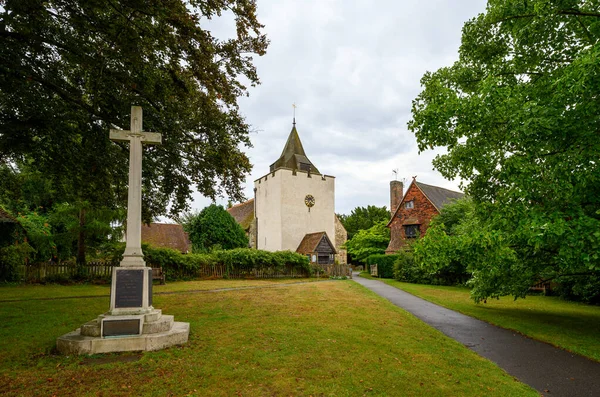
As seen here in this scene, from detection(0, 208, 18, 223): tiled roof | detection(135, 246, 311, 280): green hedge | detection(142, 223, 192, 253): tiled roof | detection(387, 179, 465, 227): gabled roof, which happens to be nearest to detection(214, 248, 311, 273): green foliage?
detection(135, 246, 311, 280): green hedge

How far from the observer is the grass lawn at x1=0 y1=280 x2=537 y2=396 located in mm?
4918

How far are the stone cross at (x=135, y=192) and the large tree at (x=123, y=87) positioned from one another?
1760 mm

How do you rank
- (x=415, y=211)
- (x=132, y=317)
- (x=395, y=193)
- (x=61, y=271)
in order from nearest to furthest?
(x=132, y=317), (x=61, y=271), (x=415, y=211), (x=395, y=193)

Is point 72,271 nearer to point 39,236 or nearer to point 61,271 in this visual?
point 61,271

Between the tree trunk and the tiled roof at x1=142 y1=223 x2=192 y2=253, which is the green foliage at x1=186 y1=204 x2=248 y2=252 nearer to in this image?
the tiled roof at x1=142 y1=223 x2=192 y2=253

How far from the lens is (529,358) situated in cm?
712

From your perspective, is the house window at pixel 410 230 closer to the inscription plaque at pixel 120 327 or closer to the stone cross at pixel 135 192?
the stone cross at pixel 135 192

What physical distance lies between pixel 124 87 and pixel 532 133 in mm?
10084

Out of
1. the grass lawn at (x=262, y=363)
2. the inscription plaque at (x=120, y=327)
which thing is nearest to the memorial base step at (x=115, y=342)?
the inscription plaque at (x=120, y=327)

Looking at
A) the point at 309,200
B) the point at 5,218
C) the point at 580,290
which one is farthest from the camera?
the point at 309,200

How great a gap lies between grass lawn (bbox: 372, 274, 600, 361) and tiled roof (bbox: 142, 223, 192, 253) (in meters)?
31.4

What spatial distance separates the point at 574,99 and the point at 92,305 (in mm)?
14379

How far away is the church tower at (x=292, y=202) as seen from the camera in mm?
37406

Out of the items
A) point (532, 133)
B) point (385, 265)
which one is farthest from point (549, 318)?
point (385, 265)
